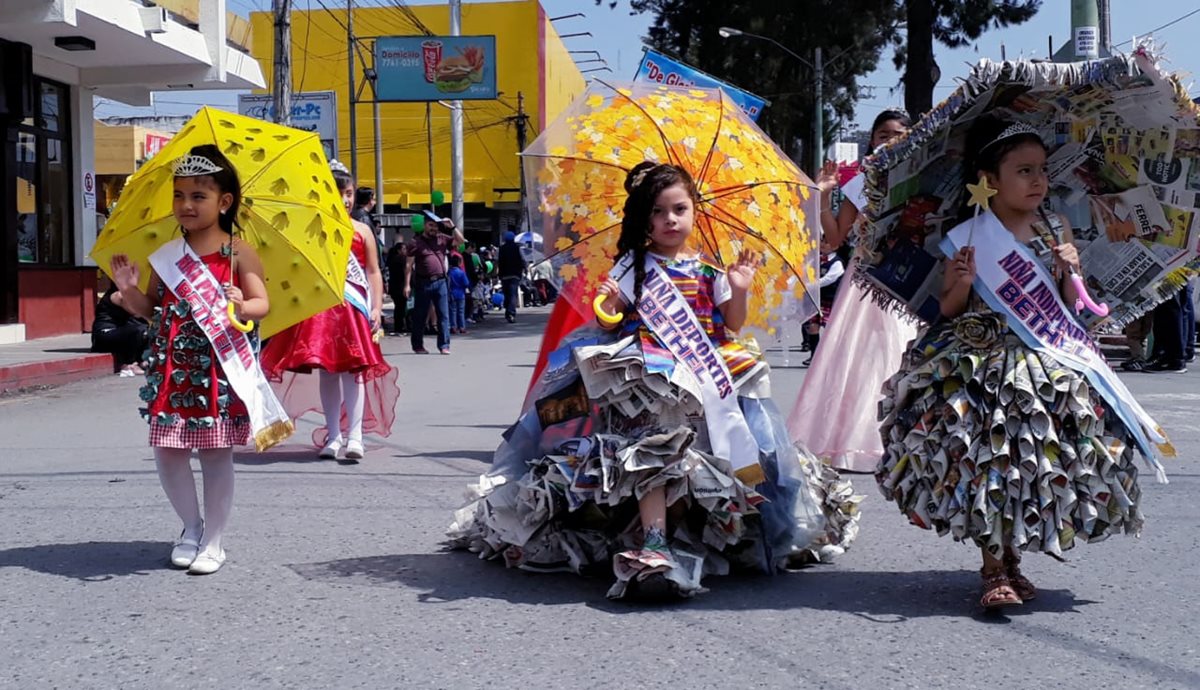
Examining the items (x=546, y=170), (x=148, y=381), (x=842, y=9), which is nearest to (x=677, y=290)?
(x=546, y=170)

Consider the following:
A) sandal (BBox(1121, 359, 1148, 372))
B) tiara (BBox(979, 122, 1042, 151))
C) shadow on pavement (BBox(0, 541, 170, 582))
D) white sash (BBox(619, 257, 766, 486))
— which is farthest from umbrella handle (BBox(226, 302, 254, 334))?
sandal (BBox(1121, 359, 1148, 372))

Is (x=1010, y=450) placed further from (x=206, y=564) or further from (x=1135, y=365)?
(x=1135, y=365)

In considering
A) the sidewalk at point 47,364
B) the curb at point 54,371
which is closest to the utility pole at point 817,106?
the sidewalk at point 47,364

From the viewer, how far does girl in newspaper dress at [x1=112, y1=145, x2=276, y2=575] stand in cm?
487

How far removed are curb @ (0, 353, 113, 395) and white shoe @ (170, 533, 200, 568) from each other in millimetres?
8262

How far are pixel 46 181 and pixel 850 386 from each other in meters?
15.1

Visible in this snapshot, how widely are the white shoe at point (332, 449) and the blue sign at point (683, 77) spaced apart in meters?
2.72

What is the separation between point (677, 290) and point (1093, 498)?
148 cm

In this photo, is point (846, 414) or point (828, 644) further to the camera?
point (846, 414)

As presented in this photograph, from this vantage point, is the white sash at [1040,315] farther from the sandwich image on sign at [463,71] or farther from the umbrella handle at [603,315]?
the sandwich image on sign at [463,71]

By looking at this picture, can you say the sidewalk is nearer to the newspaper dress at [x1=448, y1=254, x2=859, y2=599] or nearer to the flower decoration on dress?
the newspaper dress at [x1=448, y1=254, x2=859, y2=599]

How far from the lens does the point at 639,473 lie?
4.45 m

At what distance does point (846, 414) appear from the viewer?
23.3 feet

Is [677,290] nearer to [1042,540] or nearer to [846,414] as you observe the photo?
[1042,540]
